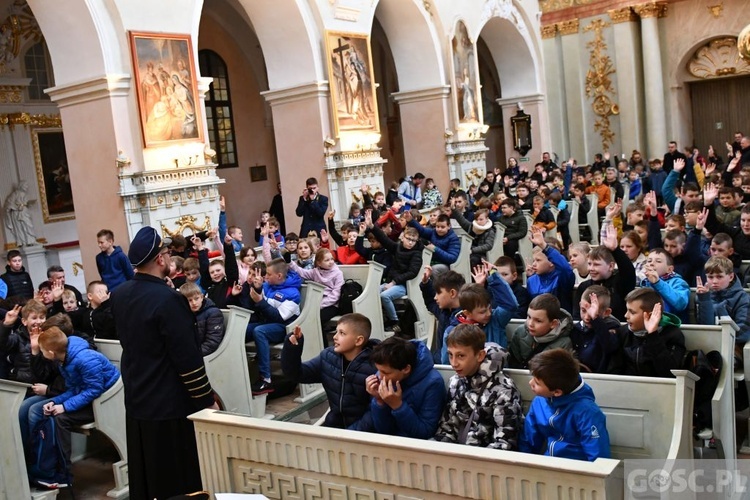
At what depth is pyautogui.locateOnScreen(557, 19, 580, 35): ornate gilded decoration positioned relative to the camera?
22.3 meters

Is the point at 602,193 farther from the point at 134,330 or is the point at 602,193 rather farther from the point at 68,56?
the point at 134,330

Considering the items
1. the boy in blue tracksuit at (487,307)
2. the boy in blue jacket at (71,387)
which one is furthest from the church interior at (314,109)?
the boy in blue tracksuit at (487,307)

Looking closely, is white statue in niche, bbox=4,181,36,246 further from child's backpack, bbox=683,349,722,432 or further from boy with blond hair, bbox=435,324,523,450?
child's backpack, bbox=683,349,722,432

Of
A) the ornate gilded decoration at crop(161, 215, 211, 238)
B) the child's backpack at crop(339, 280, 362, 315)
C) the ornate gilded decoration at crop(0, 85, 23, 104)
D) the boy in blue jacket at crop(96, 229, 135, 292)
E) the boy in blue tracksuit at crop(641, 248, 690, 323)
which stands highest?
the ornate gilded decoration at crop(0, 85, 23, 104)

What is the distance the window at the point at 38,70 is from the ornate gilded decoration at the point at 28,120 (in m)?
0.36

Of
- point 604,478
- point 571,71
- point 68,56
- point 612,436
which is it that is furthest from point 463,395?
point 571,71

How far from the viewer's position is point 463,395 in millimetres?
3990

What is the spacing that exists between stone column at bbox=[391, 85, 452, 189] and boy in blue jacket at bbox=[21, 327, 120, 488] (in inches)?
505

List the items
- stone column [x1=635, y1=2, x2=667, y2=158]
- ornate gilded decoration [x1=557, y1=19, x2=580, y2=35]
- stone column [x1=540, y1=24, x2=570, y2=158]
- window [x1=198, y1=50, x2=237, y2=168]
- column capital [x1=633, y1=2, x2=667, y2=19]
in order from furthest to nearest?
stone column [x1=540, y1=24, x2=570, y2=158]
ornate gilded decoration [x1=557, y1=19, x2=580, y2=35]
stone column [x1=635, y1=2, x2=667, y2=158]
column capital [x1=633, y1=2, x2=667, y2=19]
window [x1=198, y1=50, x2=237, y2=168]

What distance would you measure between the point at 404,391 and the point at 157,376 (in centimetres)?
137

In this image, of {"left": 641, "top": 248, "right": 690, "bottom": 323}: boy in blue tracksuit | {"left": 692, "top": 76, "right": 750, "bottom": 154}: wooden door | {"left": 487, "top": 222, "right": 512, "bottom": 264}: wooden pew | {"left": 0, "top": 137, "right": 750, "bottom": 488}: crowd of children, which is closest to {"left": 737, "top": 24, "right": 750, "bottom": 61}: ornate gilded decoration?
{"left": 0, "top": 137, "right": 750, "bottom": 488}: crowd of children

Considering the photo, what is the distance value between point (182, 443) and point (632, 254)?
411 centimetres

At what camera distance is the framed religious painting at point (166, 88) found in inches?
424

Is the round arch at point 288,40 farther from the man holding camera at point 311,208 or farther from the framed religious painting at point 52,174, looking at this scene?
the framed religious painting at point 52,174
